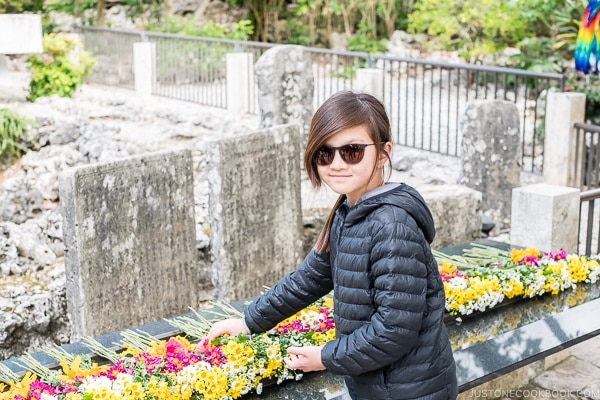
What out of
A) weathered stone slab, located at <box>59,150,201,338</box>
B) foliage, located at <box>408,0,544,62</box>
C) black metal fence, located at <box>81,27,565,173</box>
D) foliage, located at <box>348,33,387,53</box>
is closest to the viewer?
weathered stone slab, located at <box>59,150,201,338</box>

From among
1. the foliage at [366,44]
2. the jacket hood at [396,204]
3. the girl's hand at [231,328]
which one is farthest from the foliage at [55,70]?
the jacket hood at [396,204]

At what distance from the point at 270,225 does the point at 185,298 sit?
98cm

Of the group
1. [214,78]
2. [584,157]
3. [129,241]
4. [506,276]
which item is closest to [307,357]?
[506,276]

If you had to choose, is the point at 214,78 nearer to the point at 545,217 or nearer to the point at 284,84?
the point at 284,84

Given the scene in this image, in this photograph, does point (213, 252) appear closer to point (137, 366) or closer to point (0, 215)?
point (137, 366)

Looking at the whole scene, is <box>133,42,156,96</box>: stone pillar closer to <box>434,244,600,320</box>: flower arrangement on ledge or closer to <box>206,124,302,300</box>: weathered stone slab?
<box>206,124,302,300</box>: weathered stone slab

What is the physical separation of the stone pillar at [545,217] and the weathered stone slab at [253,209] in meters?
1.84

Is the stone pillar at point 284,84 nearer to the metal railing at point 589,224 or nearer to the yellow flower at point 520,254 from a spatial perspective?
the metal railing at point 589,224

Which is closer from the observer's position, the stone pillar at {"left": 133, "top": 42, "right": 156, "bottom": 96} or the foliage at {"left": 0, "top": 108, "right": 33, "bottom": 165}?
the foliage at {"left": 0, "top": 108, "right": 33, "bottom": 165}

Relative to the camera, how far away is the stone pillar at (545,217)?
532 cm

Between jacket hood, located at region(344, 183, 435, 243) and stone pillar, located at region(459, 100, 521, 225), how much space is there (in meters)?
6.33

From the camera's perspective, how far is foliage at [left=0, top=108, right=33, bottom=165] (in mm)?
11852

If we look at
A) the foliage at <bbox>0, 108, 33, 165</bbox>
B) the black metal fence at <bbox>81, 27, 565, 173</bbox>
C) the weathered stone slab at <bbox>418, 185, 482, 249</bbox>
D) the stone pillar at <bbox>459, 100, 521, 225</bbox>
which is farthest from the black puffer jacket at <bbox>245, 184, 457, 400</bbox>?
the foliage at <bbox>0, 108, 33, 165</bbox>

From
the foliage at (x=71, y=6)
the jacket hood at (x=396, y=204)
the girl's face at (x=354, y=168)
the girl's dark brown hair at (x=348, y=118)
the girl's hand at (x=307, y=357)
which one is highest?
the foliage at (x=71, y=6)
